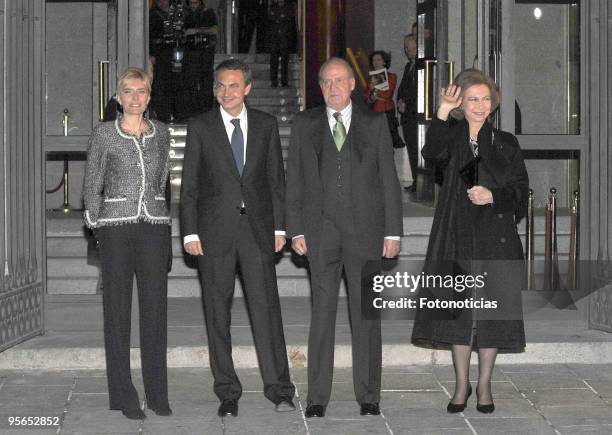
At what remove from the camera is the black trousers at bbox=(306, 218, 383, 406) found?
6781 millimetres

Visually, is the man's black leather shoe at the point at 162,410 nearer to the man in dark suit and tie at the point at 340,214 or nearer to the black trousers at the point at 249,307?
the black trousers at the point at 249,307

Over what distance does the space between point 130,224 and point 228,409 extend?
113 centimetres

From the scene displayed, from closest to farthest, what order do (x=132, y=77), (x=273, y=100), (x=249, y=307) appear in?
(x=132, y=77), (x=249, y=307), (x=273, y=100)

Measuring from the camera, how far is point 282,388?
7.02m

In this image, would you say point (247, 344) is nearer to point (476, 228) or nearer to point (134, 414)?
point (134, 414)

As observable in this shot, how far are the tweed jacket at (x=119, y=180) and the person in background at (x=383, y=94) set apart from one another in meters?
9.39

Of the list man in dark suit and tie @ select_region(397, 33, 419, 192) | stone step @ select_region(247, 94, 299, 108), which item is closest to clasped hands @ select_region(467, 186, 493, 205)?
man in dark suit and tie @ select_region(397, 33, 419, 192)

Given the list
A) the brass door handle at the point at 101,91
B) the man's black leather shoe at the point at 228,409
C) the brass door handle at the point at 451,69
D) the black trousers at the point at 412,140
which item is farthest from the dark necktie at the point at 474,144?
the black trousers at the point at 412,140

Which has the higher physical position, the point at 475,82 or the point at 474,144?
the point at 475,82

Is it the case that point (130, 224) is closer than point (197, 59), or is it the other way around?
point (130, 224)

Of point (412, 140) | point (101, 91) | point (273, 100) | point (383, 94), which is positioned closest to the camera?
point (101, 91)

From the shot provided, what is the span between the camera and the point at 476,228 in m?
6.76

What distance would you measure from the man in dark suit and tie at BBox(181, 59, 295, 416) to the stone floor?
0.30 metres

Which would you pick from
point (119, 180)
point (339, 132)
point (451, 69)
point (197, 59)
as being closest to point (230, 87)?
point (339, 132)
